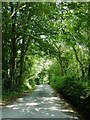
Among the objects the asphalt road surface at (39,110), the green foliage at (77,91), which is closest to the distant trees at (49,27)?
the green foliage at (77,91)

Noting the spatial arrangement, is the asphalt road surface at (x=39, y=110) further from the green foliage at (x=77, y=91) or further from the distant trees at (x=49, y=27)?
the distant trees at (x=49, y=27)

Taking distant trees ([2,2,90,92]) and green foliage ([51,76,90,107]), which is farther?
distant trees ([2,2,90,92])

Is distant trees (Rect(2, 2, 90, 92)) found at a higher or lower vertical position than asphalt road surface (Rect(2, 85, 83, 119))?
higher

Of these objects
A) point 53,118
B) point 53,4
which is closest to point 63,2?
point 53,4

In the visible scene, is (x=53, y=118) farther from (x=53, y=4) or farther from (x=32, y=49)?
(x=32, y=49)

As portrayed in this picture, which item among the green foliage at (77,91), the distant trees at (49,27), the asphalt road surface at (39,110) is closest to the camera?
the green foliage at (77,91)

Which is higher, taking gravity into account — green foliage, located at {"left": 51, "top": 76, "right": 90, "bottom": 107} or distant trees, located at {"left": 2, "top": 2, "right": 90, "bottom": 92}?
distant trees, located at {"left": 2, "top": 2, "right": 90, "bottom": 92}

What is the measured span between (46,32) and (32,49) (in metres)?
8.19

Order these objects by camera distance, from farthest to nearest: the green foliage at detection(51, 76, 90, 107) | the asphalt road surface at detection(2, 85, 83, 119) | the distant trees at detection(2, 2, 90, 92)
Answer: the distant trees at detection(2, 2, 90, 92) → the asphalt road surface at detection(2, 85, 83, 119) → the green foliage at detection(51, 76, 90, 107)

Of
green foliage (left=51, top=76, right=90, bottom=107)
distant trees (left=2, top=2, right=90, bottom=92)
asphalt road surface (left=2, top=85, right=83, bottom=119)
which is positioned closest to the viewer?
green foliage (left=51, top=76, right=90, bottom=107)

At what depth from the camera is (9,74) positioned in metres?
15.1

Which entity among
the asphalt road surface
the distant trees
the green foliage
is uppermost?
the distant trees

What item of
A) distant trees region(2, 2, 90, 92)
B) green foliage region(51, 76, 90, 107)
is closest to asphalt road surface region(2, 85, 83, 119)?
green foliage region(51, 76, 90, 107)

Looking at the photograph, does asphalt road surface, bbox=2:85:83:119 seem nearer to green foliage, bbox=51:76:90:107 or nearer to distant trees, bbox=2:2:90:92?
green foliage, bbox=51:76:90:107
